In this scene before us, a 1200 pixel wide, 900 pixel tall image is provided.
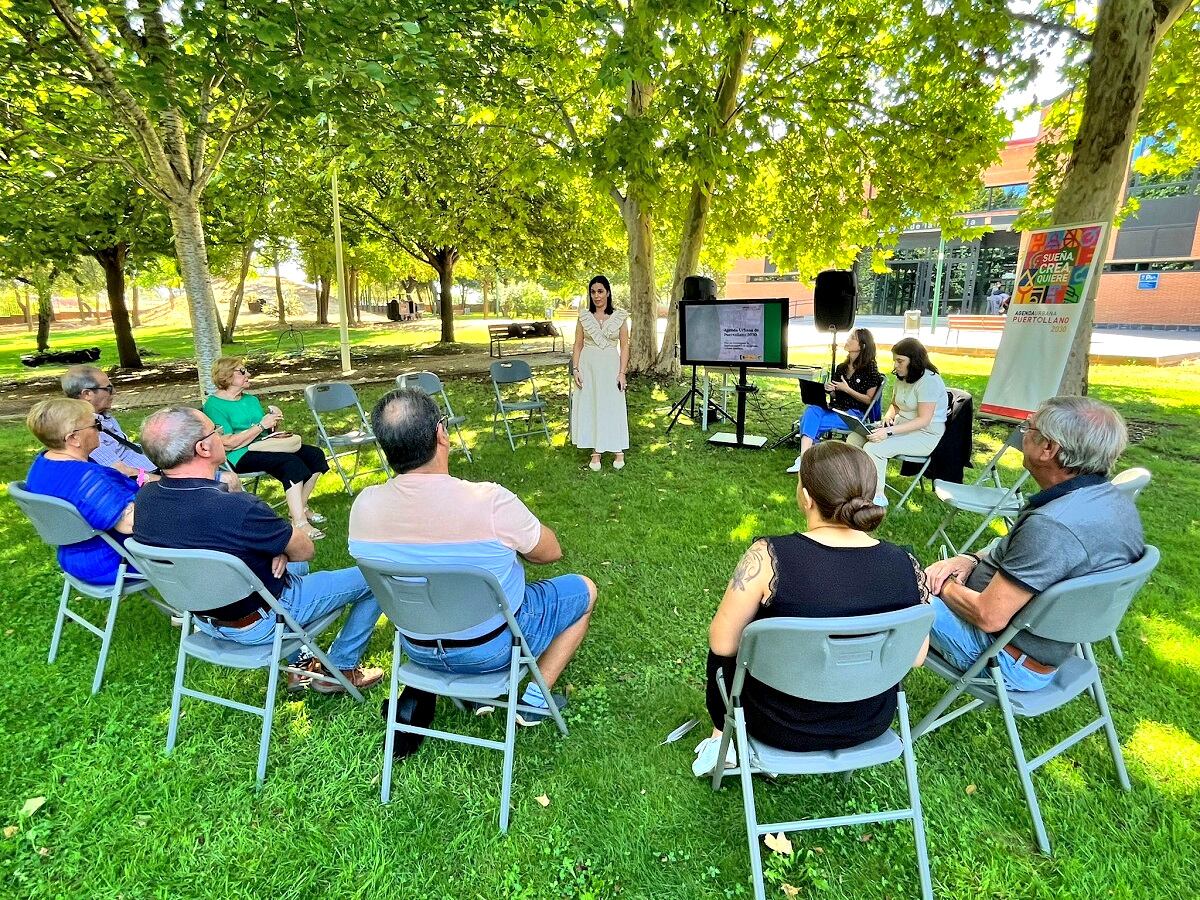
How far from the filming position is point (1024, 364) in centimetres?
570

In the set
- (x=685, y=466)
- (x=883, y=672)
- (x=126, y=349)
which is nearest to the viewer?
(x=883, y=672)

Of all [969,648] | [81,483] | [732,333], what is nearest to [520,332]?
[732,333]

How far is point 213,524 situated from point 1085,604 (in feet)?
9.41

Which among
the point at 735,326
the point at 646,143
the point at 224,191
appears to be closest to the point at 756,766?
the point at 735,326

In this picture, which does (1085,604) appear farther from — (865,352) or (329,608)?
(865,352)

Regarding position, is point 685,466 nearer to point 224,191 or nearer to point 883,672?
point 883,672

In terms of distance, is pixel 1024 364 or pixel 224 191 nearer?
pixel 1024 364

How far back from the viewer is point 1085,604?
5.72 feet

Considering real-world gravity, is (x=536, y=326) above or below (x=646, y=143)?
below

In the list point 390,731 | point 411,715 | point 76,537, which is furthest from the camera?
point 76,537

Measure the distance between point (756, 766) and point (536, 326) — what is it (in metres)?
16.3

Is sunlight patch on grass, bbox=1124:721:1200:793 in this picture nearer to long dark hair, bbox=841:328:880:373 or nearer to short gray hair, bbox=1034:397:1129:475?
short gray hair, bbox=1034:397:1129:475

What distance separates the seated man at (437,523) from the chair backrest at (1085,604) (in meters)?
1.57

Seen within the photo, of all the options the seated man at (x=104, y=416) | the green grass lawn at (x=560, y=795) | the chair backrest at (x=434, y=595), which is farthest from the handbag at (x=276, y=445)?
the chair backrest at (x=434, y=595)
